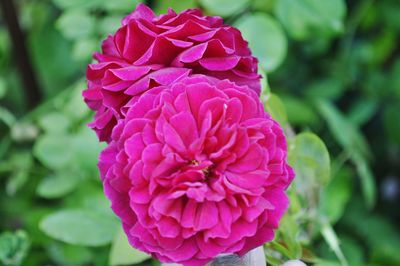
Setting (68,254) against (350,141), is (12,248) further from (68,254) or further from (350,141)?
(350,141)

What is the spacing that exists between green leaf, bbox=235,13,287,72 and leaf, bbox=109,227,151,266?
241 millimetres

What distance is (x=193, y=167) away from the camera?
0.37 meters

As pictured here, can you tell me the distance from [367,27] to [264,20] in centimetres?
32

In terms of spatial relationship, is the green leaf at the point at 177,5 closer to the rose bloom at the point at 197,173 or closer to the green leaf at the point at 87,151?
the green leaf at the point at 87,151

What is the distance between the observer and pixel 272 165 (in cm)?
38

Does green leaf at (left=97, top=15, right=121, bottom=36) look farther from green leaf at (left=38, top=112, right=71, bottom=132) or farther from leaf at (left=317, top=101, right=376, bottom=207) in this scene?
leaf at (left=317, top=101, right=376, bottom=207)

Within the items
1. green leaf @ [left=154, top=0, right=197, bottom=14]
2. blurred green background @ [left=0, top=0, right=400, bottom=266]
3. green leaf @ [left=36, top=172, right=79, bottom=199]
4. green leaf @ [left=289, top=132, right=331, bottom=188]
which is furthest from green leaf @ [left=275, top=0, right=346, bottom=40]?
green leaf @ [left=36, top=172, right=79, bottom=199]

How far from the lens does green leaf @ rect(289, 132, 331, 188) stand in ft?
1.83

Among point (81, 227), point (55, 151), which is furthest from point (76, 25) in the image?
point (81, 227)

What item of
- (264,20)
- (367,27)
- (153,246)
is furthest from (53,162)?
(367,27)

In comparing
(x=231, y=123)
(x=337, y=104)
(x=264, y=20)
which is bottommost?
(x=337, y=104)

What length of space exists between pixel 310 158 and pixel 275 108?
5 cm

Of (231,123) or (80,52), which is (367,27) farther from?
(231,123)

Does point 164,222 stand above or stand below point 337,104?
above
